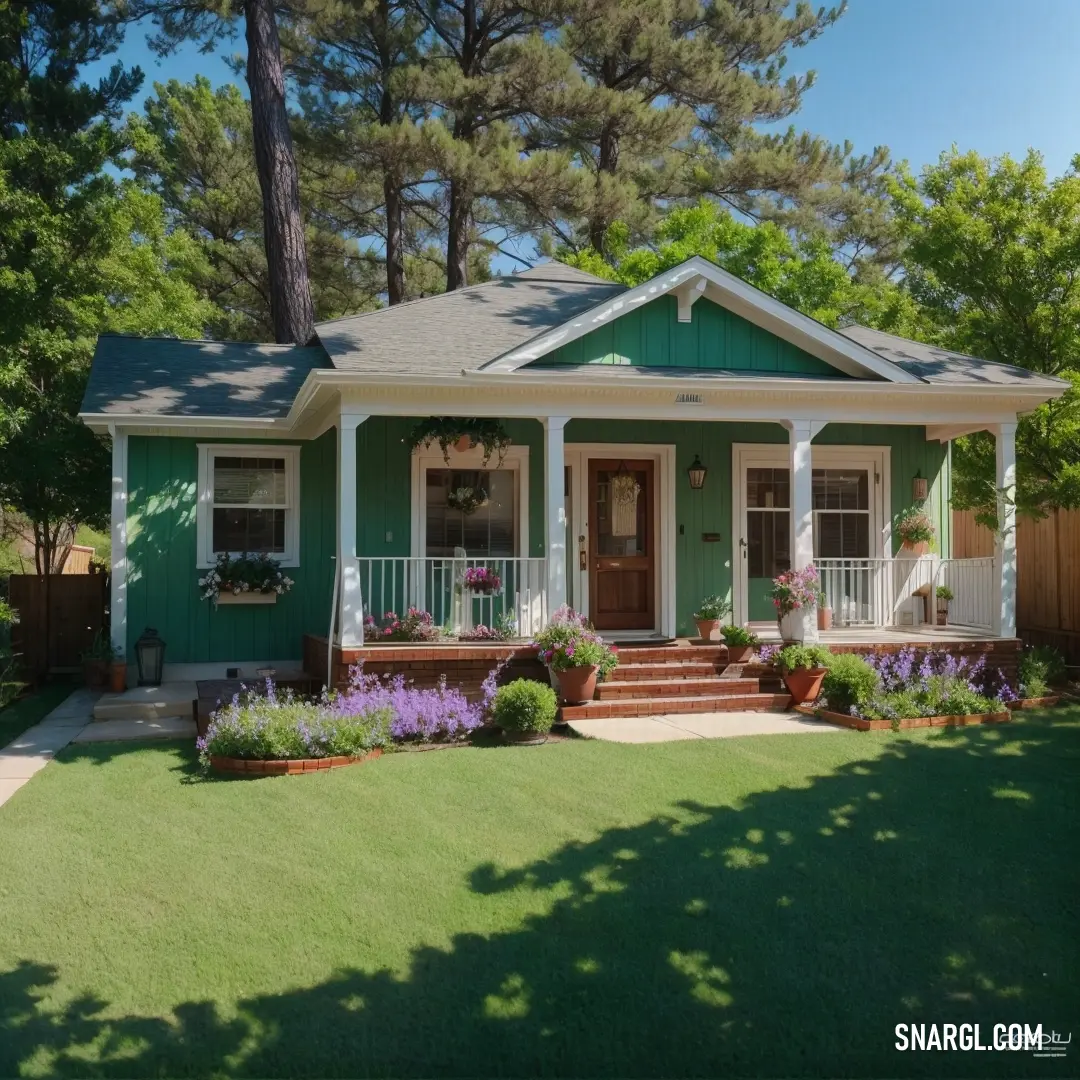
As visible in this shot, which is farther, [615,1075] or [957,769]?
[957,769]

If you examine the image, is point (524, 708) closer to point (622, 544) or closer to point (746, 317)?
point (622, 544)

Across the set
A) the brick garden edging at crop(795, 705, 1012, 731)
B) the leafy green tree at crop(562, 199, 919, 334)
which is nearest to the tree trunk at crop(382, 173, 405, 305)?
the leafy green tree at crop(562, 199, 919, 334)

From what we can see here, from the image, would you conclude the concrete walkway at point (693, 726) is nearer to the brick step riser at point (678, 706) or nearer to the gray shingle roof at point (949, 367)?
the brick step riser at point (678, 706)

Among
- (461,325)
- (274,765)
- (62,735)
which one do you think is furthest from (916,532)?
(62,735)

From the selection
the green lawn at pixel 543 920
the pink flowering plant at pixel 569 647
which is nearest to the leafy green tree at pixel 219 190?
the pink flowering plant at pixel 569 647

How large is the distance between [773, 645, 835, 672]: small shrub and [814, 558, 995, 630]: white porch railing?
1.78 metres

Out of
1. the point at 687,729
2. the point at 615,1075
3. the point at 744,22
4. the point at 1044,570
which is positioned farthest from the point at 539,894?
the point at 744,22

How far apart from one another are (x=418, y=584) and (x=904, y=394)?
5.39 m

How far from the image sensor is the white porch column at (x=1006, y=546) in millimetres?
10156

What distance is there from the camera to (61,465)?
12492mm

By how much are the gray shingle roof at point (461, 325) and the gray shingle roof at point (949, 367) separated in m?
3.40

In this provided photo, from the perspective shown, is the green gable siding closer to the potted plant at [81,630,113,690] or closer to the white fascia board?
the white fascia board

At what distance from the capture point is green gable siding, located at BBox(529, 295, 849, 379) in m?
9.95

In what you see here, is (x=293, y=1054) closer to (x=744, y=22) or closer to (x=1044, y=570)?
(x=1044, y=570)
